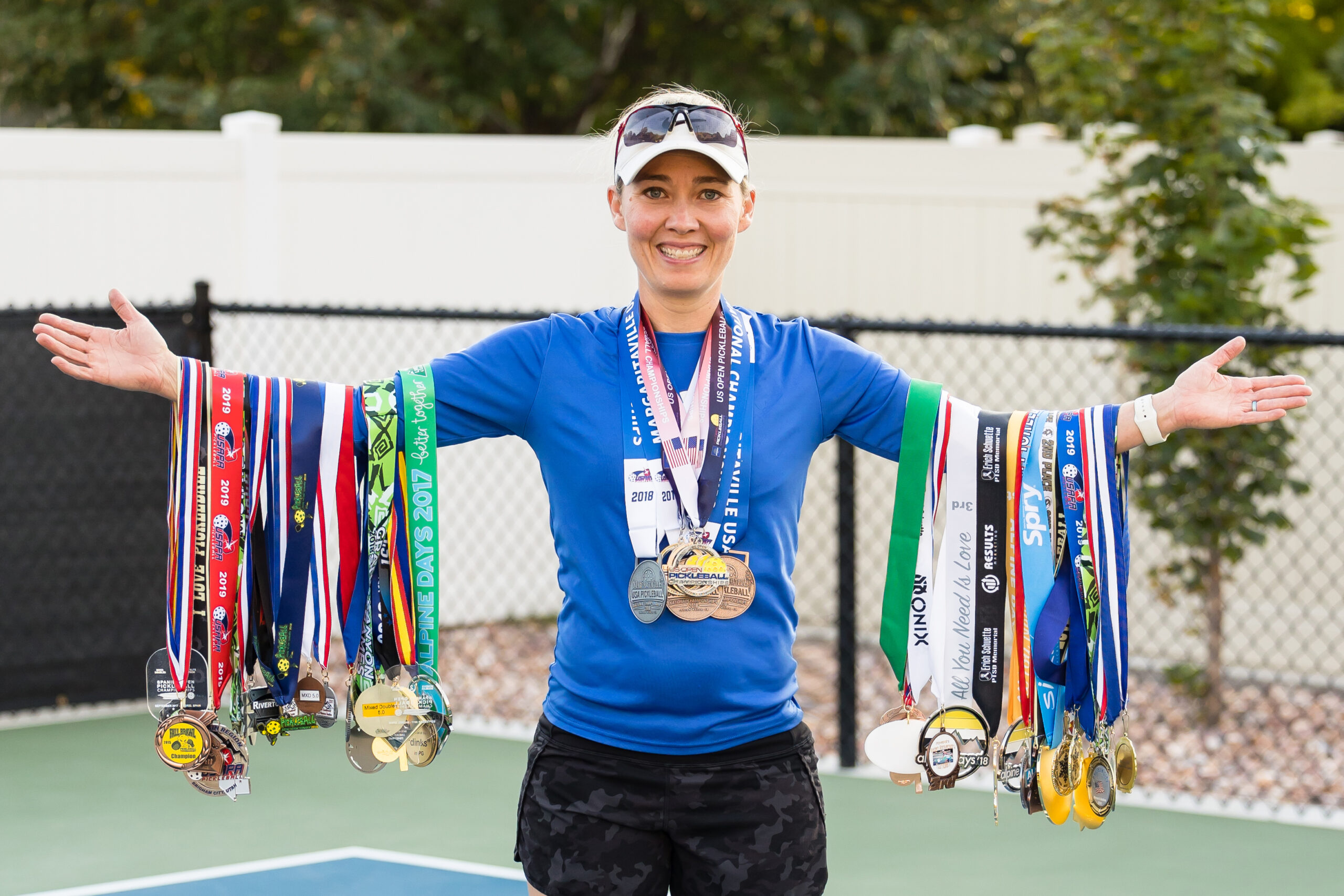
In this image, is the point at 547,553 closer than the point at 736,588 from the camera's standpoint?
No

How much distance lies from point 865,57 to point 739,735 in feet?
40.7

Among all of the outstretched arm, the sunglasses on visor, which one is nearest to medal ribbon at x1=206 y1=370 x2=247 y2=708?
the sunglasses on visor

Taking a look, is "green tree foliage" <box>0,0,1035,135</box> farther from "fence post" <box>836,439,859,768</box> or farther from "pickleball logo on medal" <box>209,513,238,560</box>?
"pickleball logo on medal" <box>209,513,238,560</box>

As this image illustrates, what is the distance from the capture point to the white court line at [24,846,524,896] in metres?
4.52

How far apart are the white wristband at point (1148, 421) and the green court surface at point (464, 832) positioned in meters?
2.31

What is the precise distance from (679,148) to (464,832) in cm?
315

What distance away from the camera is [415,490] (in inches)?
116

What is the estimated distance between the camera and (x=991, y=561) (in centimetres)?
306

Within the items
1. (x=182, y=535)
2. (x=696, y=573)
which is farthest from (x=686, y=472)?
(x=182, y=535)

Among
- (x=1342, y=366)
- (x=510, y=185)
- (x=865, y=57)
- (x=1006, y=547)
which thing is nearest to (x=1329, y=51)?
(x=865, y=57)

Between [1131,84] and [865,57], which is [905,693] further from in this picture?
[865,57]

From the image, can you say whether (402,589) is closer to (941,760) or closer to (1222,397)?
(941,760)

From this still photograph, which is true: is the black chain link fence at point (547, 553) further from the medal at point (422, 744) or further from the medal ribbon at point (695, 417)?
the medal at point (422, 744)

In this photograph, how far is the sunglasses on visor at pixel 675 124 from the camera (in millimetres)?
2588
